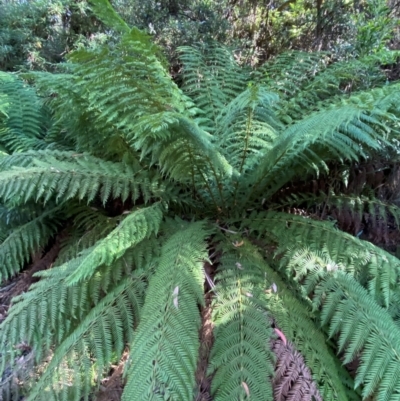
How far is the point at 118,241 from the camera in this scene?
1281 millimetres

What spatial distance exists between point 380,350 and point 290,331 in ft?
0.89

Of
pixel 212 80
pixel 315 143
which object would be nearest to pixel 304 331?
pixel 315 143

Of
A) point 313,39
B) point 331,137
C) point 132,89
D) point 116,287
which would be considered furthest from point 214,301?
point 313,39

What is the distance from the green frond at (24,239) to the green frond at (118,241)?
0.67m

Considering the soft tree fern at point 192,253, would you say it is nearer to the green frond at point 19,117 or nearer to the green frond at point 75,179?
the green frond at point 75,179

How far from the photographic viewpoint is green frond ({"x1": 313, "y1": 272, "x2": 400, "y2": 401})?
1.07m

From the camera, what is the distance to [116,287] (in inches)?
56.1

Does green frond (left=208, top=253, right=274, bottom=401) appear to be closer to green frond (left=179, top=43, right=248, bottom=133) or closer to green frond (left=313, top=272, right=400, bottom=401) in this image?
green frond (left=313, top=272, right=400, bottom=401)

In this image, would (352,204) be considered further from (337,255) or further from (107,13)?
(107,13)

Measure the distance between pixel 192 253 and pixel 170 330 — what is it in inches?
13.2

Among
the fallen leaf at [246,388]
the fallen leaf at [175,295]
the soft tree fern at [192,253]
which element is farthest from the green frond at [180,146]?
the fallen leaf at [246,388]

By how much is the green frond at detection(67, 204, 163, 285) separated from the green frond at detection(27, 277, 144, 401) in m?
0.15

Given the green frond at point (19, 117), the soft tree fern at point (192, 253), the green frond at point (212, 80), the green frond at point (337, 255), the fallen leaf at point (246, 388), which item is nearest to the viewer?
the fallen leaf at point (246, 388)

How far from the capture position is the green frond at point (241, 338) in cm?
108
